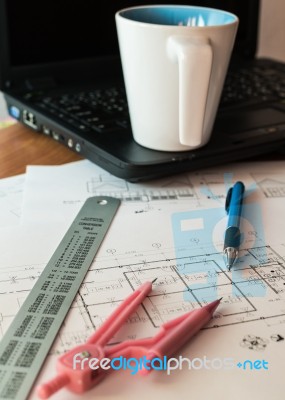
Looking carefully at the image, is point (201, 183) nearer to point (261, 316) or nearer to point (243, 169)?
point (243, 169)

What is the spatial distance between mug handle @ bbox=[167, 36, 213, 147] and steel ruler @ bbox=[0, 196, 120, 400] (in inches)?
3.5

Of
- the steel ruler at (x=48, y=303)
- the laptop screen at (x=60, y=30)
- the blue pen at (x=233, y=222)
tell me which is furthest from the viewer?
the laptop screen at (x=60, y=30)

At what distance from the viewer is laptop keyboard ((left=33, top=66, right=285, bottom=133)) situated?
0.57 metres

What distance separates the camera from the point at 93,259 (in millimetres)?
409

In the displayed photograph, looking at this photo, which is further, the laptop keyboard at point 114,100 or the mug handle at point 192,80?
the laptop keyboard at point 114,100

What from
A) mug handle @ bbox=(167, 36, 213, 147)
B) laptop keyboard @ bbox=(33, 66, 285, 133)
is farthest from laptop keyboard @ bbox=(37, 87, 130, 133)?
mug handle @ bbox=(167, 36, 213, 147)

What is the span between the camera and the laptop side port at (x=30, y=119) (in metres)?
0.61

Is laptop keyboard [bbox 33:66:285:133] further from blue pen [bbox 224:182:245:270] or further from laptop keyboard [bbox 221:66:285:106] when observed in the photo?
blue pen [bbox 224:182:245:270]

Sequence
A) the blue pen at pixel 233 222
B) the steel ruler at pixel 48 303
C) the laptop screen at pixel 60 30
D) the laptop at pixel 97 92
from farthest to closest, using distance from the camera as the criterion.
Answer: the laptop screen at pixel 60 30 → the laptop at pixel 97 92 → the blue pen at pixel 233 222 → the steel ruler at pixel 48 303

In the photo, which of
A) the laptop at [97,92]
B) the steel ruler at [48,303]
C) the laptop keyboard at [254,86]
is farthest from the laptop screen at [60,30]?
the steel ruler at [48,303]

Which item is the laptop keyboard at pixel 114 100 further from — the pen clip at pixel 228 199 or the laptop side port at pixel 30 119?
the pen clip at pixel 228 199

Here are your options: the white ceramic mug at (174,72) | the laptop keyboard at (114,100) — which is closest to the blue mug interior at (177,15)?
the white ceramic mug at (174,72)

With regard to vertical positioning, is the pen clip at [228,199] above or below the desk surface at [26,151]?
above

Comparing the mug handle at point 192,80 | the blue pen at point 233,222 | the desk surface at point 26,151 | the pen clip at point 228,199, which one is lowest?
the desk surface at point 26,151
